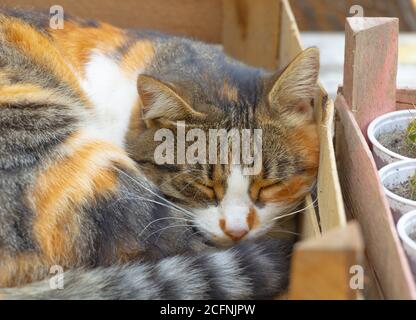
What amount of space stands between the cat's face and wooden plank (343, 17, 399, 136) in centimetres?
11

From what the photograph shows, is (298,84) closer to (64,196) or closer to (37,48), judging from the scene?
(64,196)

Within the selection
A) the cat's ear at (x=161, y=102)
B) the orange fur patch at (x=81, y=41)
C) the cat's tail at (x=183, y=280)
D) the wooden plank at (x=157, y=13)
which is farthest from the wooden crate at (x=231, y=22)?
the orange fur patch at (x=81, y=41)

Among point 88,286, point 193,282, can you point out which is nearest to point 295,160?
point 193,282

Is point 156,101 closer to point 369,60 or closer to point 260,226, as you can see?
point 260,226

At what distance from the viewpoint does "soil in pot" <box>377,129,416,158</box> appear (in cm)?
188

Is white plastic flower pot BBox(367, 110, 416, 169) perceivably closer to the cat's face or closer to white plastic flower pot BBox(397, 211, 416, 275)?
the cat's face

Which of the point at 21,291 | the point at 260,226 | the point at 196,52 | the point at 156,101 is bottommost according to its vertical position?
the point at 21,291

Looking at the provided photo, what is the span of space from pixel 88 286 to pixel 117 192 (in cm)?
26

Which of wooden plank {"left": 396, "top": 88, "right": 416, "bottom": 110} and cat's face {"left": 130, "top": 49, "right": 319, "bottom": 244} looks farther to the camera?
wooden plank {"left": 396, "top": 88, "right": 416, "bottom": 110}

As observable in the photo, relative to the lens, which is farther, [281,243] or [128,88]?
[128,88]

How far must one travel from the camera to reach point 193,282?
63.1 inches

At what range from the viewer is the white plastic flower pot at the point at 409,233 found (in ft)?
4.84

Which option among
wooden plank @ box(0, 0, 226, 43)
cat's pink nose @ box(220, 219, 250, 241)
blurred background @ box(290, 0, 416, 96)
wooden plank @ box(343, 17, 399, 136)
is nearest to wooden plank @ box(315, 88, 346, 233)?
wooden plank @ box(343, 17, 399, 136)
